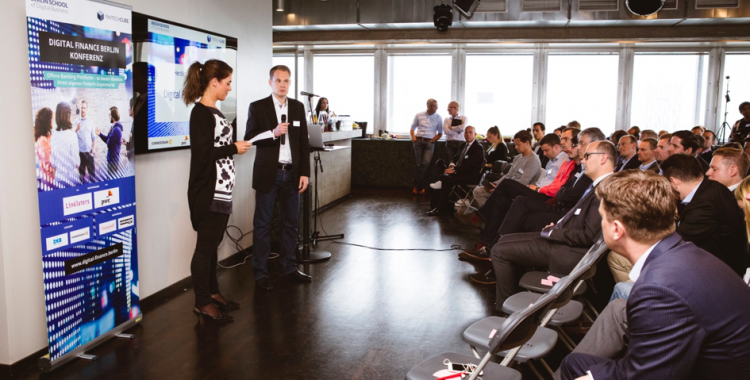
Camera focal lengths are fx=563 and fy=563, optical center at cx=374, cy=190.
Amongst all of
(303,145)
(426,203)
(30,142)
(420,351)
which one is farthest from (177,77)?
(426,203)

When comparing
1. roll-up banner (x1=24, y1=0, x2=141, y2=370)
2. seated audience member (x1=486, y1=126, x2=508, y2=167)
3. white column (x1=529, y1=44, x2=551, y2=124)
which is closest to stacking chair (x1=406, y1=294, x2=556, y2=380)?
roll-up banner (x1=24, y1=0, x2=141, y2=370)

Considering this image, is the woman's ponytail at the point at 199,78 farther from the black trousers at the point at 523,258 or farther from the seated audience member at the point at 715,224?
the seated audience member at the point at 715,224

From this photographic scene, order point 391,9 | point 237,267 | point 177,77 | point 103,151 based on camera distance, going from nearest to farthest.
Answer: point 103,151
point 177,77
point 237,267
point 391,9

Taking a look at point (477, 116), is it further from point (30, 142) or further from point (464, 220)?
point (30, 142)

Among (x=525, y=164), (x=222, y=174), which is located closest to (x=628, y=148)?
(x=525, y=164)

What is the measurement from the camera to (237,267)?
5.04 metres

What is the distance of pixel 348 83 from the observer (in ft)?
39.3

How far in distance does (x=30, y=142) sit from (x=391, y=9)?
8.25 meters

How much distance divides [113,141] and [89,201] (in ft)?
1.29

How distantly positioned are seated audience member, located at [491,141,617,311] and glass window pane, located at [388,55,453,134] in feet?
26.0

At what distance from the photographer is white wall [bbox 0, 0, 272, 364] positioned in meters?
2.83

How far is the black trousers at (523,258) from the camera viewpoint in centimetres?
356

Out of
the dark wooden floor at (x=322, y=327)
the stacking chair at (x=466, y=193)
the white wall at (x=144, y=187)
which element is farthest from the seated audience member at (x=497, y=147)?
the white wall at (x=144, y=187)

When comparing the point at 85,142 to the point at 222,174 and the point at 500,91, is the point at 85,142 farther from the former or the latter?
the point at 500,91
